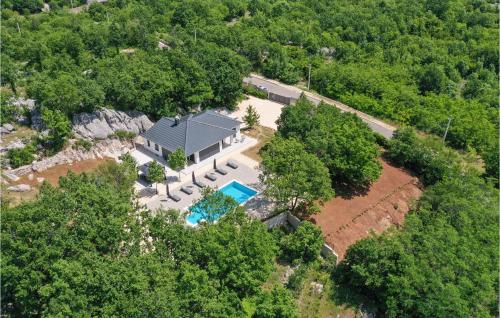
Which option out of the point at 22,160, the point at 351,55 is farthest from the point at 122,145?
the point at 351,55

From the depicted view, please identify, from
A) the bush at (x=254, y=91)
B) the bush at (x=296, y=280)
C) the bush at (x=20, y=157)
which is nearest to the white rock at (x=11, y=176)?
the bush at (x=20, y=157)

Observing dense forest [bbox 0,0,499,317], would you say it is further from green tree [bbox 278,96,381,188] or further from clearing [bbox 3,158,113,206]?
clearing [bbox 3,158,113,206]

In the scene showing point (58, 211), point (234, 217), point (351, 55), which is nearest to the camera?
point (58, 211)

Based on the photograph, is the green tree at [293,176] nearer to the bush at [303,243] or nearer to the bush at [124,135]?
the bush at [303,243]

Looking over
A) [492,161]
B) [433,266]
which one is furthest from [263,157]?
[492,161]

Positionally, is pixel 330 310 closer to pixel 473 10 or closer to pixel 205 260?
pixel 205 260

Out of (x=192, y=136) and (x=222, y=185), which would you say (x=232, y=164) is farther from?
(x=192, y=136)

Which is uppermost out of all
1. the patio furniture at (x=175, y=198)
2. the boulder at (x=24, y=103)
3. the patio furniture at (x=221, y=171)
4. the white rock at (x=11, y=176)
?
the boulder at (x=24, y=103)
